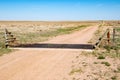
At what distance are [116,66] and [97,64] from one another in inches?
41.1

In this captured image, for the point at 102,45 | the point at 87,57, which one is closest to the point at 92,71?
the point at 87,57

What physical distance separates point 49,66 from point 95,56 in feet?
15.0

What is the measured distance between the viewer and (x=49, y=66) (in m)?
12.2

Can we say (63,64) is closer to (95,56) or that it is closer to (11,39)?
(95,56)

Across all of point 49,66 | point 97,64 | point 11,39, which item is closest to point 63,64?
point 49,66

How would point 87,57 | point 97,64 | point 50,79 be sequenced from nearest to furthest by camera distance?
point 50,79, point 97,64, point 87,57

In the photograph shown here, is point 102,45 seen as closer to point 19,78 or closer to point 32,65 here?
point 32,65

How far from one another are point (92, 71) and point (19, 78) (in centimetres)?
352

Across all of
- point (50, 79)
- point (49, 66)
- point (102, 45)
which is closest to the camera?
point (50, 79)

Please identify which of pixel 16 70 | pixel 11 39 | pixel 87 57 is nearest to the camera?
pixel 16 70

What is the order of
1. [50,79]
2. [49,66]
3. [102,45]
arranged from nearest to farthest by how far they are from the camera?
1. [50,79]
2. [49,66]
3. [102,45]

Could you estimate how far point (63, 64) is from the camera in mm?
12727

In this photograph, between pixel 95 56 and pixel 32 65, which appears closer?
pixel 32 65

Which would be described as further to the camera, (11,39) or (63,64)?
(11,39)
